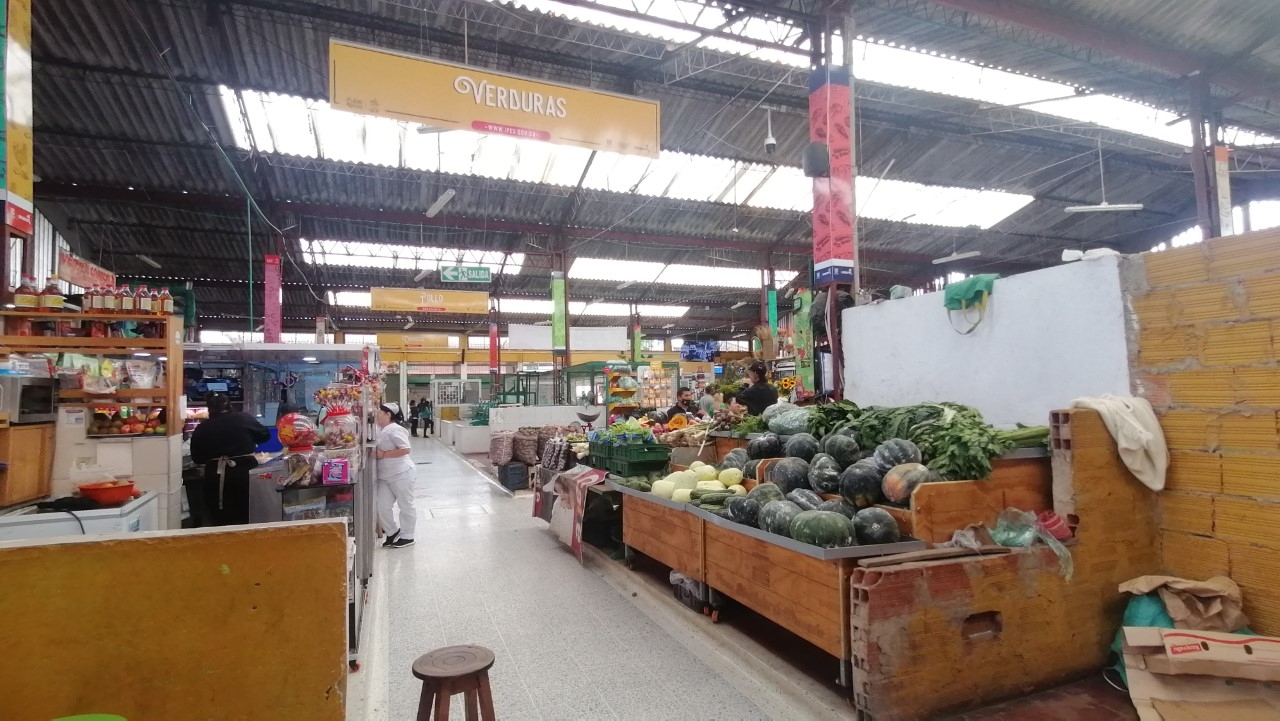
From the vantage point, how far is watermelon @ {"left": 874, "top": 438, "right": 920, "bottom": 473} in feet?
11.3

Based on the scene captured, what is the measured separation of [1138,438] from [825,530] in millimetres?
1720

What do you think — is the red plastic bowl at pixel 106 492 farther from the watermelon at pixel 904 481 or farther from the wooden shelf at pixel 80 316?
the watermelon at pixel 904 481

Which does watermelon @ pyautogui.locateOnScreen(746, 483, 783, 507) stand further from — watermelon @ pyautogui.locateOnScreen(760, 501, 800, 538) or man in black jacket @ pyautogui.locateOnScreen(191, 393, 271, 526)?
man in black jacket @ pyautogui.locateOnScreen(191, 393, 271, 526)

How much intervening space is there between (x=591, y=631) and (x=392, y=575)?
88.1 inches

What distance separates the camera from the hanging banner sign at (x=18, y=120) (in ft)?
14.9

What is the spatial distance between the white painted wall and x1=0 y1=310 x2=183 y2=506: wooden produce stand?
5.73 m

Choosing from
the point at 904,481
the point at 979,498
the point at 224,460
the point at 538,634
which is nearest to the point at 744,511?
the point at 904,481

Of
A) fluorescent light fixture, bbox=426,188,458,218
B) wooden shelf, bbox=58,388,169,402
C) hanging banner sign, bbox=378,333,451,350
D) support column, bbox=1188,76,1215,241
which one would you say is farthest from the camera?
hanging banner sign, bbox=378,333,451,350

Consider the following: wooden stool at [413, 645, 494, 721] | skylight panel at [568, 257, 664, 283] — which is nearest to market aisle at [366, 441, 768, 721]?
wooden stool at [413, 645, 494, 721]

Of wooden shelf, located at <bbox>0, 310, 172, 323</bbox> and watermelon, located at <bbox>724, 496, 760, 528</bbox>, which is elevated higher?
wooden shelf, located at <bbox>0, 310, 172, 323</bbox>

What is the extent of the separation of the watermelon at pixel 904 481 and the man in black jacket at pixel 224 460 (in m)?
5.48

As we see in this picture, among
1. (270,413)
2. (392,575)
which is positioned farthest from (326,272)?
(392,575)

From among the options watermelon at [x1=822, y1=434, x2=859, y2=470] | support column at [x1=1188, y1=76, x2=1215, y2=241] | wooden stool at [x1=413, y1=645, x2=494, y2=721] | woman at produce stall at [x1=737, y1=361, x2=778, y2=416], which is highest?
support column at [x1=1188, y1=76, x2=1215, y2=241]

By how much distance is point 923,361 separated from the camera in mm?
4957
